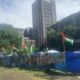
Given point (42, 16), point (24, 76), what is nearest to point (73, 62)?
point (24, 76)

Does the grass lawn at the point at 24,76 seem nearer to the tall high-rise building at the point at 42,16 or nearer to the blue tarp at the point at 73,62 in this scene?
the blue tarp at the point at 73,62

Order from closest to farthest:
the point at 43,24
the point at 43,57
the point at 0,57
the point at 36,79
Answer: the point at 36,79, the point at 43,57, the point at 0,57, the point at 43,24

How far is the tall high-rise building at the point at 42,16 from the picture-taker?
13950 centimetres

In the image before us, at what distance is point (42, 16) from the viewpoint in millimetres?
141125

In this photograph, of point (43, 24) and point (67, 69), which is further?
point (43, 24)

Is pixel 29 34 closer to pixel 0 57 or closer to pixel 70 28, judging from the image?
pixel 70 28

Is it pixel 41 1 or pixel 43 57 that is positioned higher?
pixel 41 1

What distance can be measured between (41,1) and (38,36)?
81.2ft

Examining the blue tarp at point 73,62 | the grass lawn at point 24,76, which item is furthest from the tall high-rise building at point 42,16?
the blue tarp at point 73,62

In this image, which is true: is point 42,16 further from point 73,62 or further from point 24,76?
point 24,76

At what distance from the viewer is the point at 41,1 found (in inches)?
5600

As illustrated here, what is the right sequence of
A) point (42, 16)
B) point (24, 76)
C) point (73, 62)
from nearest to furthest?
point (24, 76), point (73, 62), point (42, 16)

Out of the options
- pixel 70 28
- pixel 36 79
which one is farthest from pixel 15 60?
pixel 70 28

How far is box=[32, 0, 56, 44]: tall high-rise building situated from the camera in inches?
5492
